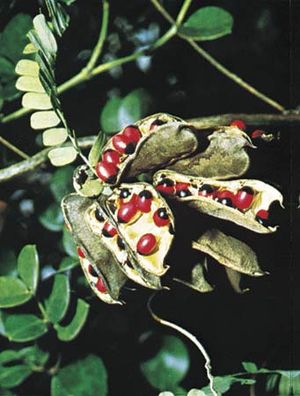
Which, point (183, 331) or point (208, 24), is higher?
point (208, 24)

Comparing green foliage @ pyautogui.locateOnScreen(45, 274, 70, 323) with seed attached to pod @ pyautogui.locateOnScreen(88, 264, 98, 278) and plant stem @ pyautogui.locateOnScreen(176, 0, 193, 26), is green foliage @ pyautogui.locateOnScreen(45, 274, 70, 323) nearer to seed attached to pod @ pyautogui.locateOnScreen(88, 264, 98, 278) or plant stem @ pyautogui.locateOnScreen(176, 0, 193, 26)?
seed attached to pod @ pyautogui.locateOnScreen(88, 264, 98, 278)

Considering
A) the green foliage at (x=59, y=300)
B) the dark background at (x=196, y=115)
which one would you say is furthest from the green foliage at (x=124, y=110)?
the green foliage at (x=59, y=300)

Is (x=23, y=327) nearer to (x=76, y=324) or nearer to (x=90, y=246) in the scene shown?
(x=76, y=324)

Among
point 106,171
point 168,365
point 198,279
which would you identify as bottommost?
point 168,365

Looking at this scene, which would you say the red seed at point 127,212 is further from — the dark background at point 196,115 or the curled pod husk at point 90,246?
the dark background at point 196,115

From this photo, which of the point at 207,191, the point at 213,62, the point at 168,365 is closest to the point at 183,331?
the point at 168,365

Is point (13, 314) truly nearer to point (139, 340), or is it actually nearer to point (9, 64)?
point (139, 340)
